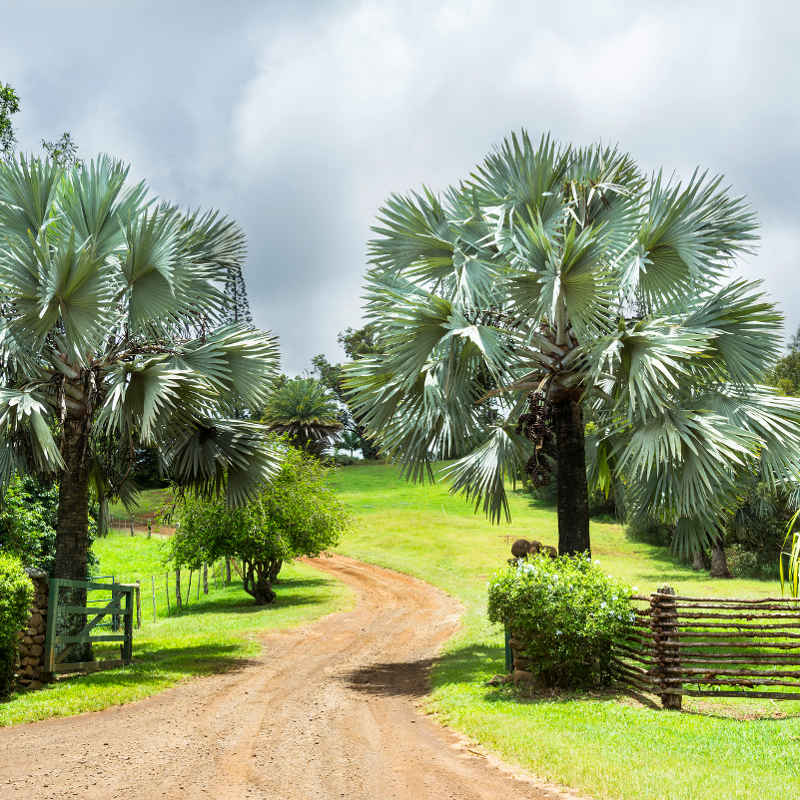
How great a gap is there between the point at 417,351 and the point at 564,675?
5079 millimetres

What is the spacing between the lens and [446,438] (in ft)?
43.7

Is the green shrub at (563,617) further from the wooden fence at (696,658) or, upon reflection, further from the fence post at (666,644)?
the fence post at (666,644)

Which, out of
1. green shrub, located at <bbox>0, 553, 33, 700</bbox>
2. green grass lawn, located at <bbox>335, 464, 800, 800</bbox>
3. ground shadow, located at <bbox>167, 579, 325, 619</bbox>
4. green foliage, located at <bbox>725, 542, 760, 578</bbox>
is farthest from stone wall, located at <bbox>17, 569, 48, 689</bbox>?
green foliage, located at <bbox>725, 542, 760, 578</bbox>

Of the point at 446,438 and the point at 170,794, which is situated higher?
the point at 446,438

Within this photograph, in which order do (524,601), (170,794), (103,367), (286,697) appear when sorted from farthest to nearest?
(103,367), (286,697), (524,601), (170,794)

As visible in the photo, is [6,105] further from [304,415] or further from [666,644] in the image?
[304,415]

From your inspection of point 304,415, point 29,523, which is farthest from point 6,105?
point 304,415

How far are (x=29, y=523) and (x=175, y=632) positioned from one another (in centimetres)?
499

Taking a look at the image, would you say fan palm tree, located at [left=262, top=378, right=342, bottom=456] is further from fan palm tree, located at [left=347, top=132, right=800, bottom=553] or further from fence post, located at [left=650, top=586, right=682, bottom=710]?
fence post, located at [left=650, top=586, right=682, bottom=710]

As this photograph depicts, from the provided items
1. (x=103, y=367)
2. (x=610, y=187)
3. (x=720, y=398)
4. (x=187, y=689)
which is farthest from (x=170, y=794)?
(x=610, y=187)

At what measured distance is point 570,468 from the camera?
41.0ft

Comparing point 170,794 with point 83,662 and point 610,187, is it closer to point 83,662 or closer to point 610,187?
point 83,662

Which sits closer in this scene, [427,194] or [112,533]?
[427,194]

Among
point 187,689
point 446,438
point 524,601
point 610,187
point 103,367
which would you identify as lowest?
point 187,689
